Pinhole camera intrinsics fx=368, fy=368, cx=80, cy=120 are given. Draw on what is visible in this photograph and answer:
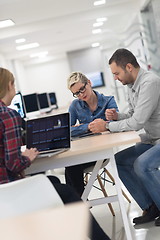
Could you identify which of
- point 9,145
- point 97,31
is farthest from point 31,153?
point 97,31

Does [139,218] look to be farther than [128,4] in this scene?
No

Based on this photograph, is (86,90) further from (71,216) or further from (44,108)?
(44,108)

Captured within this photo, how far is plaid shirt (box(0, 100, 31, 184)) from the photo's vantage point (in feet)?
6.84

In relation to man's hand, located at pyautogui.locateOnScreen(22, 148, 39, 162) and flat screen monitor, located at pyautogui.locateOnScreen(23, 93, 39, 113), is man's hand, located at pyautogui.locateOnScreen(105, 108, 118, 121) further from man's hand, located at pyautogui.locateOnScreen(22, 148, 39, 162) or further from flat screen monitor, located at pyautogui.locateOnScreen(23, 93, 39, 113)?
flat screen monitor, located at pyautogui.locateOnScreen(23, 93, 39, 113)

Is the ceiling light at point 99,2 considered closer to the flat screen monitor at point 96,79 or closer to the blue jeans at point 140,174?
the blue jeans at point 140,174

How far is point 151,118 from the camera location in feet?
9.44

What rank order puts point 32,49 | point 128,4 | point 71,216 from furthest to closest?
point 32,49, point 128,4, point 71,216

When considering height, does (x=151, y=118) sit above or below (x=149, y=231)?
above

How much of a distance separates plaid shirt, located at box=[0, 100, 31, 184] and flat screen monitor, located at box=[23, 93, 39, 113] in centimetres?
508

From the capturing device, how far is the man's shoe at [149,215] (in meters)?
2.93

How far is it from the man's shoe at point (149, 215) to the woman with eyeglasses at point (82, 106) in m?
0.54

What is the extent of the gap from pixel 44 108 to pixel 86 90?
19.9ft

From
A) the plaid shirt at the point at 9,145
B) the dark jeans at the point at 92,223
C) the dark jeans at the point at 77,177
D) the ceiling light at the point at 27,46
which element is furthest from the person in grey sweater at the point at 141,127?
the ceiling light at the point at 27,46

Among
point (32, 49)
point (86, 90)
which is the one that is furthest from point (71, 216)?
point (32, 49)
